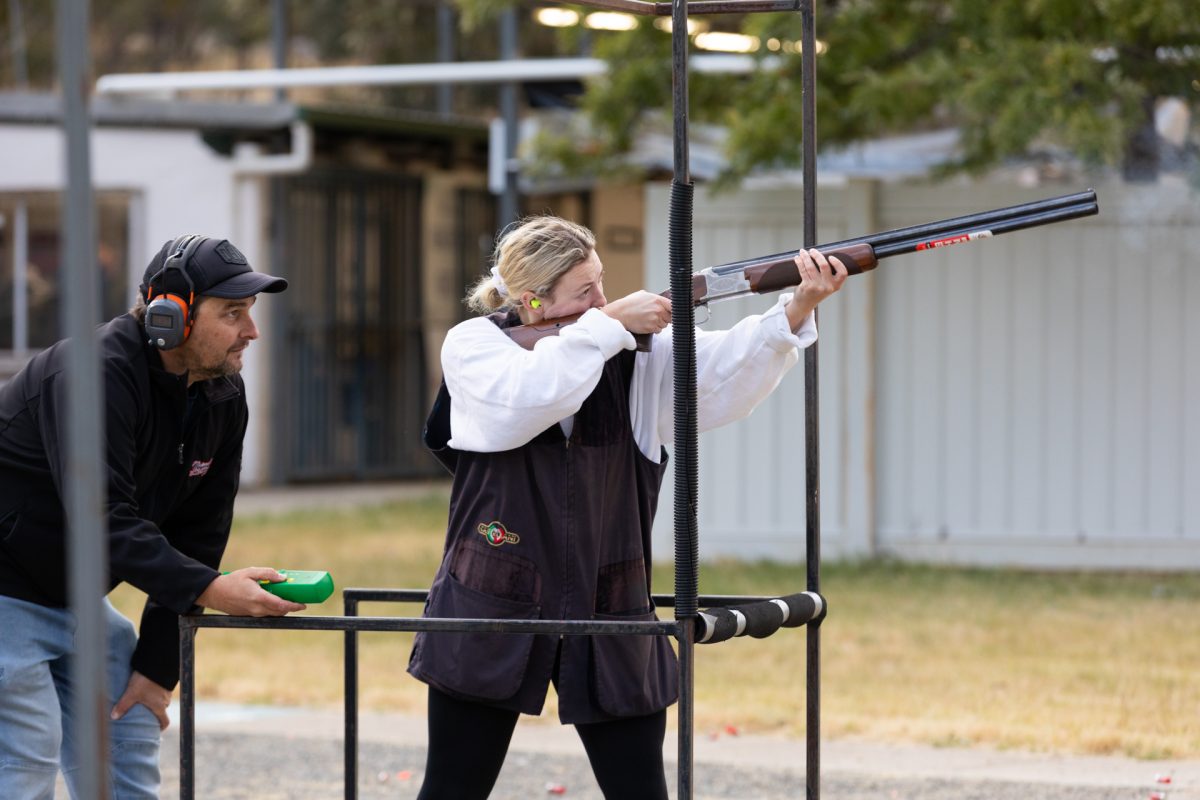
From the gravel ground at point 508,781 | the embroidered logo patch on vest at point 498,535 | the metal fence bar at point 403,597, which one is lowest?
the gravel ground at point 508,781

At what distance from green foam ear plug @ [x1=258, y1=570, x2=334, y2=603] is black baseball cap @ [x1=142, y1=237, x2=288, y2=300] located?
2.15 ft

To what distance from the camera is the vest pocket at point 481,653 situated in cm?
355

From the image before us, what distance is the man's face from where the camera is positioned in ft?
12.3

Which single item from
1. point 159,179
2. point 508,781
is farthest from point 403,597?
point 159,179

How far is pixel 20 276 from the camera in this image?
17.0 m

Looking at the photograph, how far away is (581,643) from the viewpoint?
361cm

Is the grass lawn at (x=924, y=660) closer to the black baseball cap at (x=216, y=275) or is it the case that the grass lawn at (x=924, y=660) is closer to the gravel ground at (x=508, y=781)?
the gravel ground at (x=508, y=781)

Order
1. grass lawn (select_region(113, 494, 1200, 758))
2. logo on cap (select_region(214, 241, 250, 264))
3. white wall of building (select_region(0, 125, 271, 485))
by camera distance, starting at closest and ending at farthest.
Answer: logo on cap (select_region(214, 241, 250, 264)) → grass lawn (select_region(113, 494, 1200, 758)) → white wall of building (select_region(0, 125, 271, 485))

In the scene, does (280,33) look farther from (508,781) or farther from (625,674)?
(625,674)

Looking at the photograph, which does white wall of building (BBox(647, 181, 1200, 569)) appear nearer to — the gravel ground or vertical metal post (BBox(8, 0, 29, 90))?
the gravel ground

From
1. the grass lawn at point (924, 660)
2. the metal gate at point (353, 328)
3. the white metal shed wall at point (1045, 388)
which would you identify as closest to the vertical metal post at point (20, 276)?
the metal gate at point (353, 328)

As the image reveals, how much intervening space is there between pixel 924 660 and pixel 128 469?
5.29 metres

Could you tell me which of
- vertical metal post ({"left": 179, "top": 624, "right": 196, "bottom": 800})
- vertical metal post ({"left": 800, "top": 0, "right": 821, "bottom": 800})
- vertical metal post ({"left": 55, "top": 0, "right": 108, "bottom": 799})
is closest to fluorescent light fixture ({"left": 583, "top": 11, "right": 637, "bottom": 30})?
vertical metal post ({"left": 800, "top": 0, "right": 821, "bottom": 800})

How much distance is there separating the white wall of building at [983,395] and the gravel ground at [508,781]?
4602 mm
